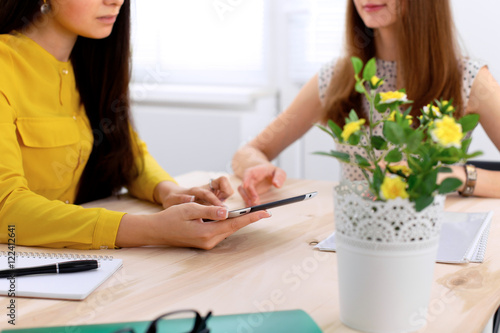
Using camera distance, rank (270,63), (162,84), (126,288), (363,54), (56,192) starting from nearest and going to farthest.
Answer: (126,288)
(56,192)
(363,54)
(270,63)
(162,84)

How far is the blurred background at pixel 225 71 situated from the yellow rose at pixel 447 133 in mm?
2314

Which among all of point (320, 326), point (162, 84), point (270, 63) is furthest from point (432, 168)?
point (162, 84)

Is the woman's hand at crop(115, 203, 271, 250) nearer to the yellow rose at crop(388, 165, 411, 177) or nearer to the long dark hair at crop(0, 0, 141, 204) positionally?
the yellow rose at crop(388, 165, 411, 177)

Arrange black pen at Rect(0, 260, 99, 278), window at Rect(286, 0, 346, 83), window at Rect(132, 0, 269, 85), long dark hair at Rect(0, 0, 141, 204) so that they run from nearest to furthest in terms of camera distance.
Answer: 1. black pen at Rect(0, 260, 99, 278)
2. long dark hair at Rect(0, 0, 141, 204)
3. window at Rect(286, 0, 346, 83)
4. window at Rect(132, 0, 269, 85)

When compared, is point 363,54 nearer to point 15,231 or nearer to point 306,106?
point 306,106

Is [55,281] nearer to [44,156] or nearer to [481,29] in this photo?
[44,156]

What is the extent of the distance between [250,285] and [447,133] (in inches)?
15.4

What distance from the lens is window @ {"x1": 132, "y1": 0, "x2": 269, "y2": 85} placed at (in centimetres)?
319

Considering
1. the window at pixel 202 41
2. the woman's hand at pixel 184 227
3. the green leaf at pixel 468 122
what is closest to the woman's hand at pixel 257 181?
the woman's hand at pixel 184 227

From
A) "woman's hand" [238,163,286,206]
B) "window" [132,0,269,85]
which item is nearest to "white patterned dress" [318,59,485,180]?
"woman's hand" [238,163,286,206]

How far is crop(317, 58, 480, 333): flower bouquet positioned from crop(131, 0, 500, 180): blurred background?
2.25 metres

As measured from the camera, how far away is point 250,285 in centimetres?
88

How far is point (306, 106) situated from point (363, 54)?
9.7 inches

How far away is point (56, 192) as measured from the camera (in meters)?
1.55
